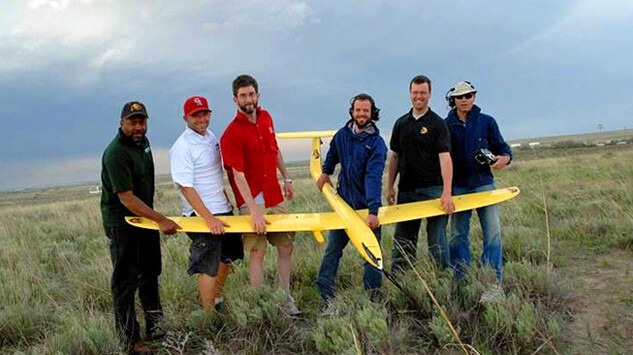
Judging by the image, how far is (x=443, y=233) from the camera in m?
5.00

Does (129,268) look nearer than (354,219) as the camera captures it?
Yes

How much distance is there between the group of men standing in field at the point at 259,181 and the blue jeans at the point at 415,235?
0.01 meters

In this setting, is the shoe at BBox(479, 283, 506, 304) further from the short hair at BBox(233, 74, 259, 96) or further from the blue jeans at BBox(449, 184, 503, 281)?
the short hair at BBox(233, 74, 259, 96)

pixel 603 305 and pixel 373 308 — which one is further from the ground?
pixel 373 308

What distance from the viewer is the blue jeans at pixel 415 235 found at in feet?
16.0

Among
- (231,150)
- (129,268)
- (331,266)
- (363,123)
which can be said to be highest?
(363,123)

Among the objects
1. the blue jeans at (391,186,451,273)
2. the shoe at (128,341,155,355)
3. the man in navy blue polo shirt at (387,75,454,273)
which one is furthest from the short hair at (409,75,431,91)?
the shoe at (128,341,155,355)

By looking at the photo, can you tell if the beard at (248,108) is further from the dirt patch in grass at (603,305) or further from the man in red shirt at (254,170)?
the dirt patch in grass at (603,305)

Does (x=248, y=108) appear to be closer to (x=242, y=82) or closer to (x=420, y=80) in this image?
(x=242, y=82)

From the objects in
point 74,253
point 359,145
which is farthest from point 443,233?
point 74,253

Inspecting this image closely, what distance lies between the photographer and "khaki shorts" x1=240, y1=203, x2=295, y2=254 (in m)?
4.70

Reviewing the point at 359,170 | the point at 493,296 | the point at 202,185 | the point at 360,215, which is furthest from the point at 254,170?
the point at 493,296

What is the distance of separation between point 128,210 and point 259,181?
134 centimetres

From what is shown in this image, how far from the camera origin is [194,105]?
14.3ft
